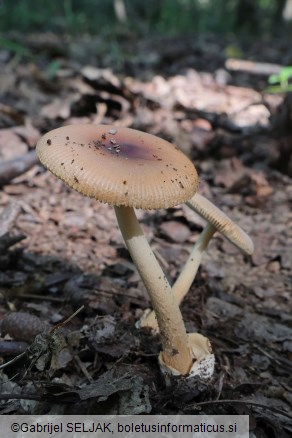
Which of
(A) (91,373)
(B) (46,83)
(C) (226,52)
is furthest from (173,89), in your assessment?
(A) (91,373)

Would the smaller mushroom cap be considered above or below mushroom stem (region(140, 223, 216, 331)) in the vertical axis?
above

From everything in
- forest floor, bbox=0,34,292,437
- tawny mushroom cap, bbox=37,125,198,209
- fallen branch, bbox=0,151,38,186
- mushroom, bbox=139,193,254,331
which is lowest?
forest floor, bbox=0,34,292,437

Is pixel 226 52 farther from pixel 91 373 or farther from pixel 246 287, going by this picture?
pixel 91 373

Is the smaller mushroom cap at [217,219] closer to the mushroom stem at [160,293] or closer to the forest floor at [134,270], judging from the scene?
the mushroom stem at [160,293]

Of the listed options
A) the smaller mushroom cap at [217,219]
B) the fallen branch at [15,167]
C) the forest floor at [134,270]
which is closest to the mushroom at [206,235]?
the smaller mushroom cap at [217,219]

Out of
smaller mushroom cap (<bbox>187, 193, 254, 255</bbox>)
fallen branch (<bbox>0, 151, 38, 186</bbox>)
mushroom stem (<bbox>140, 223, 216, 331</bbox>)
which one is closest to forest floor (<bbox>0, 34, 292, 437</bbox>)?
fallen branch (<bbox>0, 151, 38, 186</bbox>)

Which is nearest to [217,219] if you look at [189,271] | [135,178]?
[189,271]

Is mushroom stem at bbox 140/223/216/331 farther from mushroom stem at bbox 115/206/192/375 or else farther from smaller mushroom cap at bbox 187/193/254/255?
mushroom stem at bbox 115/206/192/375

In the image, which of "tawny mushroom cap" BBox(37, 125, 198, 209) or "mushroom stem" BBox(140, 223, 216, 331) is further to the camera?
"mushroom stem" BBox(140, 223, 216, 331)
